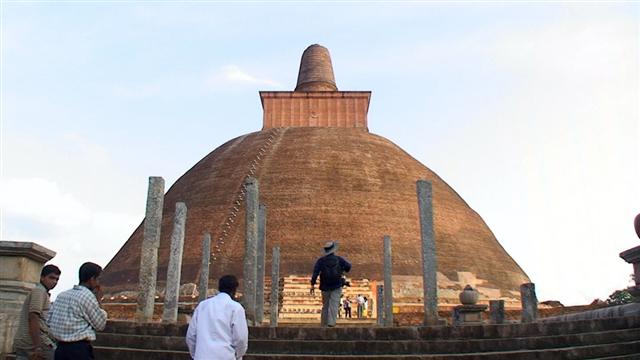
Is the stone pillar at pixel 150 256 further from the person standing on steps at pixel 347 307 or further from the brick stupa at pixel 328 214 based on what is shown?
the brick stupa at pixel 328 214

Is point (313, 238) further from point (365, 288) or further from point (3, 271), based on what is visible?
point (3, 271)

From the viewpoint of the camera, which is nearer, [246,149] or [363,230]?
[363,230]

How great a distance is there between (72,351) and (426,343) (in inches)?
148

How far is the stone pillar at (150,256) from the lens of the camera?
10219mm

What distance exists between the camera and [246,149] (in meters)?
36.4

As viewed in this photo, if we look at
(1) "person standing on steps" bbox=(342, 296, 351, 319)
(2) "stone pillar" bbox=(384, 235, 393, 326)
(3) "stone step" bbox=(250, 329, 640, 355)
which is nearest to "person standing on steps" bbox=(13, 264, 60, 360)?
(3) "stone step" bbox=(250, 329, 640, 355)

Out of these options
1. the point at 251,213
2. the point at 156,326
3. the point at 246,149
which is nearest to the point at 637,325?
the point at 156,326

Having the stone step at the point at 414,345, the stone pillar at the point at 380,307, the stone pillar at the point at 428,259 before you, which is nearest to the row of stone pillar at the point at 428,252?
the stone pillar at the point at 428,259

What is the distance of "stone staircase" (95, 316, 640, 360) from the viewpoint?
20.6 feet

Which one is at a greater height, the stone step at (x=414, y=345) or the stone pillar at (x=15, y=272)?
the stone pillar at (x=15, y=272)

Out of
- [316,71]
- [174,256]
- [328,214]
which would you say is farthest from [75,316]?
[316,71]

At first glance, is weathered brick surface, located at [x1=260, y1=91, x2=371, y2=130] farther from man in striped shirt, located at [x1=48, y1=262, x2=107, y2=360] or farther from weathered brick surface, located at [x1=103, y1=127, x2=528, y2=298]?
man in striped shirt, located at [x1=48, y1=262, x2=107, y2=360]

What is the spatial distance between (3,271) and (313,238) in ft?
77.9

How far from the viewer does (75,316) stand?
438 cm
